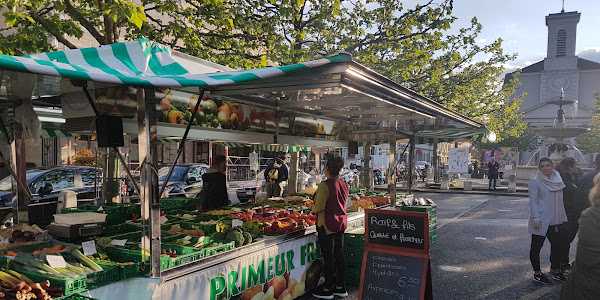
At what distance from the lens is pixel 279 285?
5.06 metres

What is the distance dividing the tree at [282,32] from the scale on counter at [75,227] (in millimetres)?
2808

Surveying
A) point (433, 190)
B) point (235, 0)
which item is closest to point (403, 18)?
point (235, 0)

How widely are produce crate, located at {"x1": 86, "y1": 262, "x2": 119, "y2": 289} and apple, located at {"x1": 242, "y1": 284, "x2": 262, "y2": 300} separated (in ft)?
4.78

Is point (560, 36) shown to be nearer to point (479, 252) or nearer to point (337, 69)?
point (479, 252)

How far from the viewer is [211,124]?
5.65 meters

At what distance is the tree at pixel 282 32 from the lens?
26.2 ft

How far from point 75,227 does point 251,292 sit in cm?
202

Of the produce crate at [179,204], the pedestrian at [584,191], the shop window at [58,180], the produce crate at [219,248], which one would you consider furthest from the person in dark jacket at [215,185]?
the pedestrian at [584,191]

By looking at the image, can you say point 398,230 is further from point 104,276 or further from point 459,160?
point 459,160

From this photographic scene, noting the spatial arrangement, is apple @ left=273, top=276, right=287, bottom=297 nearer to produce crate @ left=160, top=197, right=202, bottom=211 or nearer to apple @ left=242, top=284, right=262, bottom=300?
apple @ left=242, top=284, right=262, bottom=300

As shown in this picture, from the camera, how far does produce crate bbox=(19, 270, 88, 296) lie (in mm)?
3070

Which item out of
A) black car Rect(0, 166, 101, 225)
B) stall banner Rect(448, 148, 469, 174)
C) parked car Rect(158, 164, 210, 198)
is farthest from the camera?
stall banner Rect(448, 148, 469, 174)

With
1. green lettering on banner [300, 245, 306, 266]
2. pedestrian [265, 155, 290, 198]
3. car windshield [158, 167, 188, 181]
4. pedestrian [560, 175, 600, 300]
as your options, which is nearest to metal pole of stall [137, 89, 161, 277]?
green lettering on banner [300, 245, 306, 266]

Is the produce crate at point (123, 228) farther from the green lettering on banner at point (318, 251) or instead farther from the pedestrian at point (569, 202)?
the pedestrian at point (569, 202)
